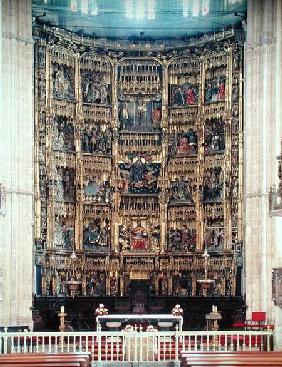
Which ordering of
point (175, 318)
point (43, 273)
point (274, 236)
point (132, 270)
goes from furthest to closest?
point (132, 270) → point (43, 273) → point (274, 236) → point (175, 318)

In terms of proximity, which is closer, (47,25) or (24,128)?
(24,128)

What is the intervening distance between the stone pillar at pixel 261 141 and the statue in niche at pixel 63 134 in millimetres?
5939

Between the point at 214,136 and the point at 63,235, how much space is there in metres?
5.98

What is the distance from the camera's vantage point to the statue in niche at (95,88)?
3097cm

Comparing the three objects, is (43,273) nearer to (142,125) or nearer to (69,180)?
(69,180)

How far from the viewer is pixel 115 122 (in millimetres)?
31172

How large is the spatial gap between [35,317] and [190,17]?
10811 millimetres

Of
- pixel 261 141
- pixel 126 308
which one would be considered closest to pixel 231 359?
pixel 261 141

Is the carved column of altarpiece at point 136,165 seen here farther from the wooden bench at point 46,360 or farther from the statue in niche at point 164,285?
the wooden bench at point 46,360

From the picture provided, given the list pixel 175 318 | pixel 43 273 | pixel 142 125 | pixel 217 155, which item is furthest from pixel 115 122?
pixel 175 318

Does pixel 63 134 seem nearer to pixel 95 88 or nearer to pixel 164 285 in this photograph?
pixel 95 88

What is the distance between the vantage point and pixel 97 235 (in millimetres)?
30859

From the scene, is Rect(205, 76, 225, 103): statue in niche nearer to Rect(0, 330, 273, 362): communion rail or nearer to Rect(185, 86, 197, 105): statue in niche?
Rect(185, 86, 197, 105): statue in niche

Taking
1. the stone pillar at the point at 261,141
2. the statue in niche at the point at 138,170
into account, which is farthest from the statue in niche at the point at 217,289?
the statue in niche at the point at 138,170
